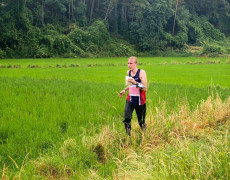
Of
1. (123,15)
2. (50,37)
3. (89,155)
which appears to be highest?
(123,15)

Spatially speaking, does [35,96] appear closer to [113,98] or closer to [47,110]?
[47,110]

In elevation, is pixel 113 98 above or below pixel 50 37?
below

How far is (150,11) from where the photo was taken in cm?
3316

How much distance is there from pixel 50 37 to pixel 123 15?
14329 mm

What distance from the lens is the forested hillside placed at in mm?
24844

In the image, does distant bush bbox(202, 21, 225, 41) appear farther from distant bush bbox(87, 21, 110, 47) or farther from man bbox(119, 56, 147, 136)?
man bbox(119, 56, 147, 136)

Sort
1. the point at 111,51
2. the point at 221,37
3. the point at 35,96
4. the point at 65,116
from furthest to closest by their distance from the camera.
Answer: the point at 221,37, the point at 111,51, the point at 35,96, the point at 65,116

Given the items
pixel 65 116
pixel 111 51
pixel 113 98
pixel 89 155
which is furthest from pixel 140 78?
pixel 111 51

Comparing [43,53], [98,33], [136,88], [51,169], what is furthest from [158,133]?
[98,33]

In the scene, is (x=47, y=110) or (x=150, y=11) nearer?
(x=47, y=110)

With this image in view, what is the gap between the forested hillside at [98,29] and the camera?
24844mm

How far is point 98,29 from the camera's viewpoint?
31.9 metres

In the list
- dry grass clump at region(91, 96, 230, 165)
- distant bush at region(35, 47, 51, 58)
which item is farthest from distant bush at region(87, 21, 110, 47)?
dry grass clump at region(91, 96, 230, 165)

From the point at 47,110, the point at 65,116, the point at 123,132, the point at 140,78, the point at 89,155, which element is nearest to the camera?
the point at 89,155
